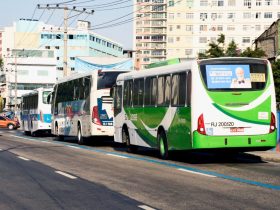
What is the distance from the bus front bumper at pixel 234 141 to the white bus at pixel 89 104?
11344 mm

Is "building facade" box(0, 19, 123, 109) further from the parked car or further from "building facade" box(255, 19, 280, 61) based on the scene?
"building facade" box(255, 19, 280, 61)

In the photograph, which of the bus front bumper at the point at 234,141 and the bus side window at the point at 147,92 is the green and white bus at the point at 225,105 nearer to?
the bus front bumper at the point at 234,141

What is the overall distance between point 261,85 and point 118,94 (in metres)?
8.67

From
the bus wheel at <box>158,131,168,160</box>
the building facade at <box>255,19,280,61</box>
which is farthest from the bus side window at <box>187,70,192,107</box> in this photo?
the building facade at <box>255,19,280,61</box>

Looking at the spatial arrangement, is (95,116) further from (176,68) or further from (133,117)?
(176,68)

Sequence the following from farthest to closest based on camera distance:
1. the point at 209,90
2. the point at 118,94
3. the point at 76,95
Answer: the point at 76,95, the point at 118,94, the point at 209,90

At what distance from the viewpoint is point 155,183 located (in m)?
13.3

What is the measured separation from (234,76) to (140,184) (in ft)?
18.5

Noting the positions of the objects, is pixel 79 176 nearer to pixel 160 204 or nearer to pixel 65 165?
pixel 65 165

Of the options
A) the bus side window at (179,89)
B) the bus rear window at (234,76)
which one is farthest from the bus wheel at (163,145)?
the bus rear window at (234,76)

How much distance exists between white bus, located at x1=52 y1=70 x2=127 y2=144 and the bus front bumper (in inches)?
447

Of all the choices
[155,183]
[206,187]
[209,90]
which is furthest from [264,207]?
[209,90]

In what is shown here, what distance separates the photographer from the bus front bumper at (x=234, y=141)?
17.2 m

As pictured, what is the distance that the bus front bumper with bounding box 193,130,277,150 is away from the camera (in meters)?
17.2
